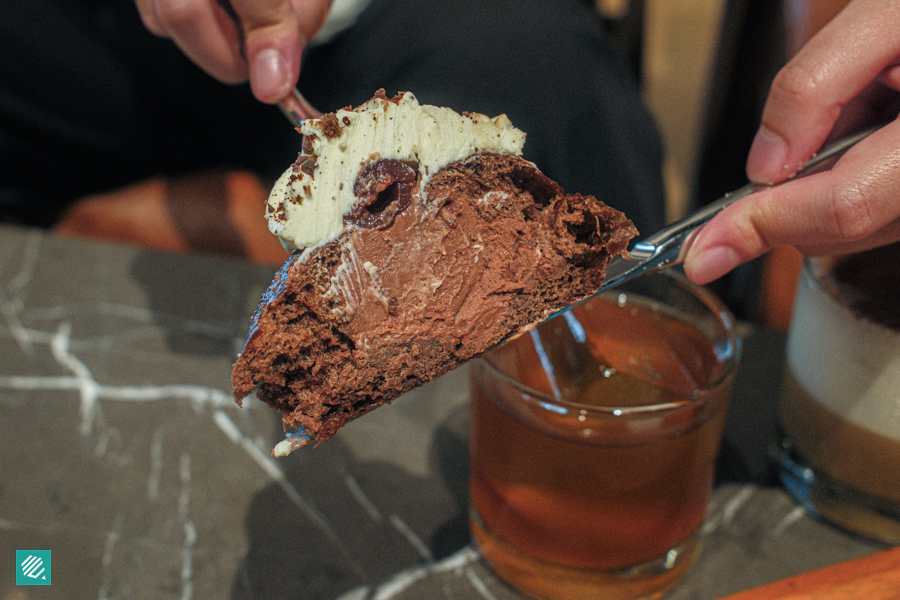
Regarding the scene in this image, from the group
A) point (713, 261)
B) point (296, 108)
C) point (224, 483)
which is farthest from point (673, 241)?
point (224, 483)

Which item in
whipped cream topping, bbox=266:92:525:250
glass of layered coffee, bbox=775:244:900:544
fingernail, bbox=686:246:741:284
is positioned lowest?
glass of layered coffee, bbox=775:244:900:544

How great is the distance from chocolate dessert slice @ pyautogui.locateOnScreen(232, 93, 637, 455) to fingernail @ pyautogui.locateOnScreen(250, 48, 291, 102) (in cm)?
21

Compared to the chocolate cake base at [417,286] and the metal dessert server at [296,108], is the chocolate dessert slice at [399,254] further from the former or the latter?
the metal dessert server at [296,108]

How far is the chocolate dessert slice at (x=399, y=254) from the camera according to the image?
1.62 feet

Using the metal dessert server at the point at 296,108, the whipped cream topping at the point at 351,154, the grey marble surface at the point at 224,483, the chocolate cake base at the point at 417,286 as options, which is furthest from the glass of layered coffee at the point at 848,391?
the metal dessert server at the point at 296,108

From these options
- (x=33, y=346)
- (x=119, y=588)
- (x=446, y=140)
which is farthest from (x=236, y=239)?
(x=446, y=140)

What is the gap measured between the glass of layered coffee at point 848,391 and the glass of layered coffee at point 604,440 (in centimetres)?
11

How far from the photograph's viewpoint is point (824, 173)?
1.85ft

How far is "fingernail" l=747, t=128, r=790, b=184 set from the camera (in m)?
0.67

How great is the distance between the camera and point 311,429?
49cm

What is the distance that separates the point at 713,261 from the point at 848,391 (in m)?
0.21

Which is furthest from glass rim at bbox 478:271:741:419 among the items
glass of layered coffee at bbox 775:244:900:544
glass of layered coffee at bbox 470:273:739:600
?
glass of layered coffee at bbox 775:244:900:544

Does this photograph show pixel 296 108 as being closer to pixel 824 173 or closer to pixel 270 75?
pixel 270 75

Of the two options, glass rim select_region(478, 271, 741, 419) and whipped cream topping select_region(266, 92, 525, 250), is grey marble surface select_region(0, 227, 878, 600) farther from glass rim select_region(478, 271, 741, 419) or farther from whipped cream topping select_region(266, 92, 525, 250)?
whipped cream topping select_region(266, 92, 525, 250)
